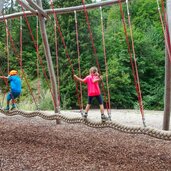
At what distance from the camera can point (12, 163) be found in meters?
6.20

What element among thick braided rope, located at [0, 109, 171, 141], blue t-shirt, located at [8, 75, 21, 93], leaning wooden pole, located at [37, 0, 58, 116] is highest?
leaning wooden pole, located at [37, 0, 58, 116]

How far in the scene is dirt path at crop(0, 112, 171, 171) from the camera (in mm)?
5927

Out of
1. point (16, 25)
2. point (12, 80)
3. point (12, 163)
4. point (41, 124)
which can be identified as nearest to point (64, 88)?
point (16, 25)

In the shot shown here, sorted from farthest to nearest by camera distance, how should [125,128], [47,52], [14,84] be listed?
[47,52]
[14,84]
[125,128]

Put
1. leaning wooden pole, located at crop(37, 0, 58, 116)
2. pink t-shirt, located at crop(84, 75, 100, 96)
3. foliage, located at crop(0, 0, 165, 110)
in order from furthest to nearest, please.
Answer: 1. foliage, located at crop(0, 0, 165, 110)
2. leaning wooden pole, located at crop(37, 0, 58, 116)
3. pink t-shirt, located at crop(84, 75, 100, 96)

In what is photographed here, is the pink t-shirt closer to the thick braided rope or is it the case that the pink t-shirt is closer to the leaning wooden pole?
the thick braided rope

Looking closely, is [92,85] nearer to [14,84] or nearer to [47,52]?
[47,52]

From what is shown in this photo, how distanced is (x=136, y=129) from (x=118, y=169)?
2.26 ft

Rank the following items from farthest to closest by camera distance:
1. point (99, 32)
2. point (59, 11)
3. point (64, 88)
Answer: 1. point (99, 32)
2. point (64, 88)
3. point (59, 11)

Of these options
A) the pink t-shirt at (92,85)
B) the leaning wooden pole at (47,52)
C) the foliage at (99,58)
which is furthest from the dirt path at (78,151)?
the foliage at (99,58)

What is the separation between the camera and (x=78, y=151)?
272 inches

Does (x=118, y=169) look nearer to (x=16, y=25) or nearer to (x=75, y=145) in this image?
(x=75, y=145)

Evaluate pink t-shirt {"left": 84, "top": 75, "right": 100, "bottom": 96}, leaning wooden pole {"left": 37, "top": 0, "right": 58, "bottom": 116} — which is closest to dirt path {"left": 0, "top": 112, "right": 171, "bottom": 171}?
leaning wooden pole {"left": 37, "top": 0, "right": 58, "bottom": 116}

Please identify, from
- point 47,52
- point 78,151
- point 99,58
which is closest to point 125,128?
point 78,151
